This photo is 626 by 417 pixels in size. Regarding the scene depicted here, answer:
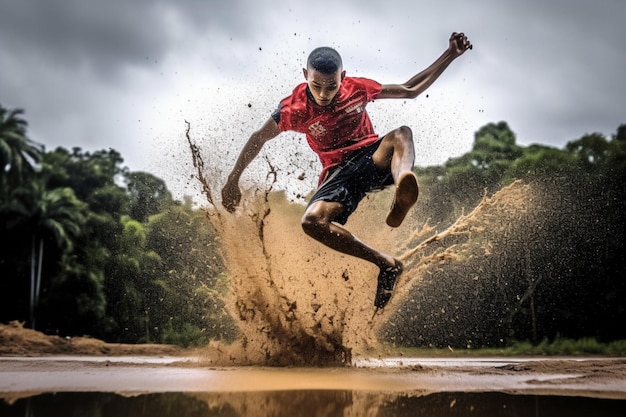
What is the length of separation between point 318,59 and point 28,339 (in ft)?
33.0

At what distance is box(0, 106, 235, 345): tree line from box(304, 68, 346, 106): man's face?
40.3 ft

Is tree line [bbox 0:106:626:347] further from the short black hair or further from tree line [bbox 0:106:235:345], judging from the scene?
→ the short black hair

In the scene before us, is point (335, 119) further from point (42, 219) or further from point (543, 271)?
point (42, 219)

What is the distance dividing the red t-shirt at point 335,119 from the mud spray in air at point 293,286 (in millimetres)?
937

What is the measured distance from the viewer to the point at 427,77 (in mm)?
6996

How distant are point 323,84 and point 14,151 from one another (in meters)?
23.2

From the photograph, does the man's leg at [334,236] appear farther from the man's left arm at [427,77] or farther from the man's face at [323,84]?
the man's left arm at [427,77]

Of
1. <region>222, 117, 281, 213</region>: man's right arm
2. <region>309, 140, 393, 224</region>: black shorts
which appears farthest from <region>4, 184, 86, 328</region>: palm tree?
<region>309, 140, 393, 224</region>: black shorts

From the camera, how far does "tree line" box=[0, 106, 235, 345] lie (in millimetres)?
20828

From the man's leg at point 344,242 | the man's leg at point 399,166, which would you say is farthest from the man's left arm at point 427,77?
the man's leg at point 344,242

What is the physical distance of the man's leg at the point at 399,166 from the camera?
5694mm

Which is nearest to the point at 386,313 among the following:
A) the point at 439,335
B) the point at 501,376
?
the point at 501,376

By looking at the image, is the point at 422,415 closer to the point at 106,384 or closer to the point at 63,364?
the point at 106,384

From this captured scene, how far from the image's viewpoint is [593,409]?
4.64 metres
